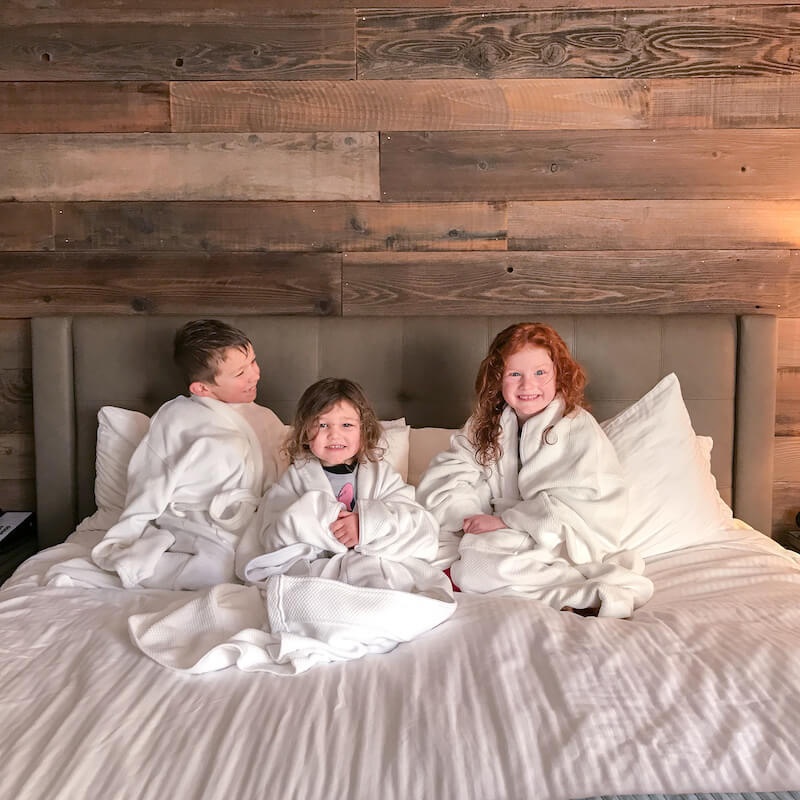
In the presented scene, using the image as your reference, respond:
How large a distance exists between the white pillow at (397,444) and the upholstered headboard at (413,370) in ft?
0.56

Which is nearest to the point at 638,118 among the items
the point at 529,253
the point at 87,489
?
the point at 529,253

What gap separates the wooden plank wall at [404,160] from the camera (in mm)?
2387

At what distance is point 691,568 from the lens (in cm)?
192

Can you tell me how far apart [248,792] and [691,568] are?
1255 mm

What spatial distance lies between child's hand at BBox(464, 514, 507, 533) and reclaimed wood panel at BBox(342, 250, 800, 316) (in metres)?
0.78

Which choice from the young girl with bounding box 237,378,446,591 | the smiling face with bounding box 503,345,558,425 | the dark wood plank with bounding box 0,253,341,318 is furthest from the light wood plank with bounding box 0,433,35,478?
the smiling face with bounding box 503,345,558,425

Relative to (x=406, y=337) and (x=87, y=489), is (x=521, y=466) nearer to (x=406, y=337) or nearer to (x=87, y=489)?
(x=406, y=337)

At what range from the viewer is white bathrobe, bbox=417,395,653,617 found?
1773 mm

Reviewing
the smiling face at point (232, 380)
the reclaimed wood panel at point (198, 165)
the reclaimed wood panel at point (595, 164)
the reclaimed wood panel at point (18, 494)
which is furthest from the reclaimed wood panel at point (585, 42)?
the reclaimed wood panel at point (18, 494)

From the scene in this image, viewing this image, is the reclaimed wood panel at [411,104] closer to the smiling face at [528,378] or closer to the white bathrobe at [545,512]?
the smiling face at [528,378]

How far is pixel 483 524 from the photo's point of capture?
6.28 feet

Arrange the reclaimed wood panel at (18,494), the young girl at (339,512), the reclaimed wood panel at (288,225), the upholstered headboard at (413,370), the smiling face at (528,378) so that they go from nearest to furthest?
1. the young girl at (339,512)
2. the smiling face at (528,378)
3. the upholstered headboard at (413,370)
4. the reclaimed wood panel at (288,225)
5. the reclaimed wood panel at (18,494)

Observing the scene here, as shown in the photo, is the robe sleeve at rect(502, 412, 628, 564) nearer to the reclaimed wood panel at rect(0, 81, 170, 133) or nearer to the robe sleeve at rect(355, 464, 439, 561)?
the robe sleeve at rect(355, 464, 439, 561)

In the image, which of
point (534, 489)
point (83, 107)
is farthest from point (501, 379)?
point (83, 107)
